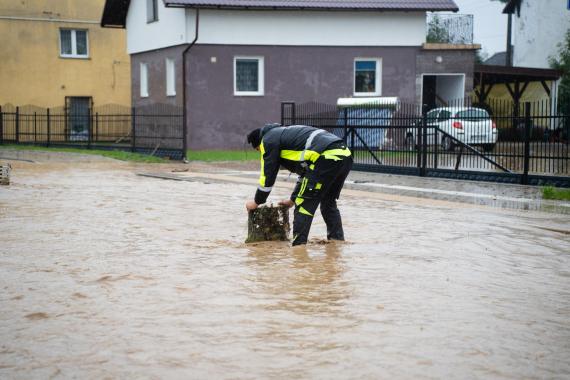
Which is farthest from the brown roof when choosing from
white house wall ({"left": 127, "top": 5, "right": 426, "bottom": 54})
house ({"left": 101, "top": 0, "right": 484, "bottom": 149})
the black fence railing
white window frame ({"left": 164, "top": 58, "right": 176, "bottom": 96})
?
the black fence railing

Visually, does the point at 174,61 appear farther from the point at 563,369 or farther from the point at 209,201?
the point at 563,369

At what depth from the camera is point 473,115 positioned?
19469 mm

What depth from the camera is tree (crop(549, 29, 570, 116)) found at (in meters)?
37.5

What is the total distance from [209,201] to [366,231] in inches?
166

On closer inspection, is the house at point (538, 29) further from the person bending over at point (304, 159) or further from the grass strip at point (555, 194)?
the person bending over at point (304, 159)

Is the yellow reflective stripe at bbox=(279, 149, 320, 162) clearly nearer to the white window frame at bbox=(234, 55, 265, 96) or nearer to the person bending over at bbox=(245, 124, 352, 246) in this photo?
the person bending over at bbox=(245, 124, 352, 246)

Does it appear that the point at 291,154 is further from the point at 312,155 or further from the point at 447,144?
the point at 447,144

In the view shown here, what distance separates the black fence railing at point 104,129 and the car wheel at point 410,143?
290 inches

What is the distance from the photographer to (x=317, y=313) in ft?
21.8

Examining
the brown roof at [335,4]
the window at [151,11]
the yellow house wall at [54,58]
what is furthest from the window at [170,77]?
the yellow house wall at [54,58]

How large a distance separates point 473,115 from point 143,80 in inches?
Result: 701

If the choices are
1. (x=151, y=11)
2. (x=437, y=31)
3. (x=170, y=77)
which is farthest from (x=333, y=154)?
(x=437, y=31)

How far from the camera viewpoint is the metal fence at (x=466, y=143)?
56.5ft

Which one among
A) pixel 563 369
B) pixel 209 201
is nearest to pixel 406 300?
pixel 563 369
